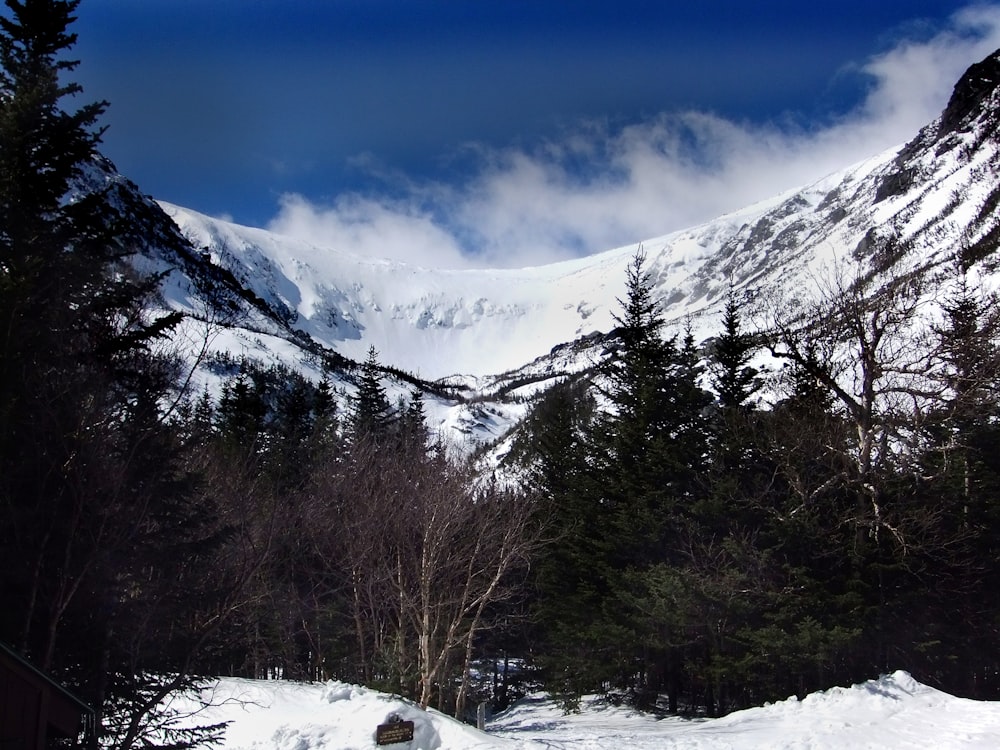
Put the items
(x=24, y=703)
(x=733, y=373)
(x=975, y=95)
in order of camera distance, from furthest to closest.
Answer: (x=975, y=95), (x=733, y=373), (x=24, y=703)

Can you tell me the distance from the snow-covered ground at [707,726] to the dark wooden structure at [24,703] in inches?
250

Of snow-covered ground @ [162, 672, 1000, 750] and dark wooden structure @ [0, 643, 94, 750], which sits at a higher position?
dark wooden structure @ [0, 643, 94, 750]

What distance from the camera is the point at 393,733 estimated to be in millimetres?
12289

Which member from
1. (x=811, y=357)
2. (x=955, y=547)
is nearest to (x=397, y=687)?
(x=811, y=357)

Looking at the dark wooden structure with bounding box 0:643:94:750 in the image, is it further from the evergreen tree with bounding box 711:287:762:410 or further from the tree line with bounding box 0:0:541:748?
the evergreen tree with bounding box 711:287:762:410

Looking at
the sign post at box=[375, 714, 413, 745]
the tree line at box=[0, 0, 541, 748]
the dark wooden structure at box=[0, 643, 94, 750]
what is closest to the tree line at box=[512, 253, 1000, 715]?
the tree line at box=[0, 0, 541, 748]

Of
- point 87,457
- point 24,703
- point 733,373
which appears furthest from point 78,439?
point 733,373

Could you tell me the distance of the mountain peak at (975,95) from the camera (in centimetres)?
17200

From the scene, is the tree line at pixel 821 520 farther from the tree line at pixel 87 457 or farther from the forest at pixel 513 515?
the tree line at pixel 87 457

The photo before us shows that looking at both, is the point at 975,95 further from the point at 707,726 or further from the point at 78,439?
the point at 78,439

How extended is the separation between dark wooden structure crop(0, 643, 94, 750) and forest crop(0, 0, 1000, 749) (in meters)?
2.46

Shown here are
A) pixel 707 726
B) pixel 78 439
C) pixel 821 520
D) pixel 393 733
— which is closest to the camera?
pixel 78 439

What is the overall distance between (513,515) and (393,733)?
8951 mm

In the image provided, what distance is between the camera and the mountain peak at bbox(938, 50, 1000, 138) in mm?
172000
